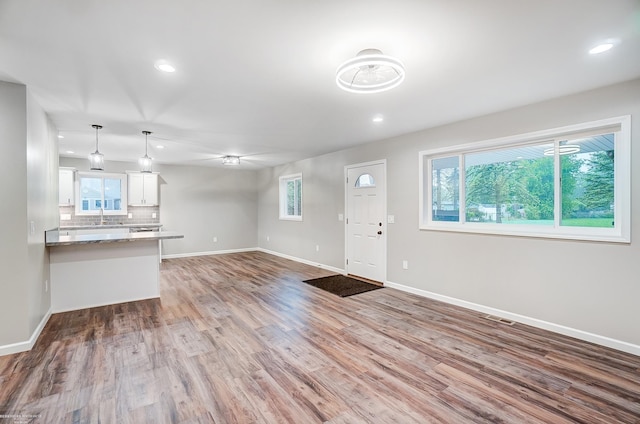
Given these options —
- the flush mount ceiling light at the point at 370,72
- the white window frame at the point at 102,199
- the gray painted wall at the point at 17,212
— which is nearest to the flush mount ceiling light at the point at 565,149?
the flush mount ceiling light at the point at 370,72

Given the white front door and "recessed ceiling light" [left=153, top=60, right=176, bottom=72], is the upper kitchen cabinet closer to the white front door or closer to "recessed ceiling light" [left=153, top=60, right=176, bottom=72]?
the white front door

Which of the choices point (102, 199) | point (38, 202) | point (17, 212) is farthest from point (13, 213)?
point (102, 199)

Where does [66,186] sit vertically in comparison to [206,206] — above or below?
above

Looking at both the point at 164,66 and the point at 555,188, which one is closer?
the point at 164,66

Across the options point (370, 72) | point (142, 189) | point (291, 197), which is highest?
point (370, 72)

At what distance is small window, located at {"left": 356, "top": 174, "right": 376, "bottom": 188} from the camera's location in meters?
5.32

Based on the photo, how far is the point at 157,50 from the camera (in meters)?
2.18

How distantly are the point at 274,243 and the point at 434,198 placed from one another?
498cm

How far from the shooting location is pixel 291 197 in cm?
791

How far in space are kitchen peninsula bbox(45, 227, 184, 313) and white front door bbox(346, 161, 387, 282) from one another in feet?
9.95

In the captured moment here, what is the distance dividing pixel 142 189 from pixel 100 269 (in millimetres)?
3615

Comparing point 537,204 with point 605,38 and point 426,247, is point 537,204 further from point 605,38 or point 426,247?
point 605,38

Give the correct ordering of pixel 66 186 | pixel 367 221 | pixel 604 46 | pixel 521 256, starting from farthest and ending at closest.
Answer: pixel 66 186 < pixel 367 221 < pixel 521 256 < pixel 604 46

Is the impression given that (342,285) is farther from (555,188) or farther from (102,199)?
(102,199)
